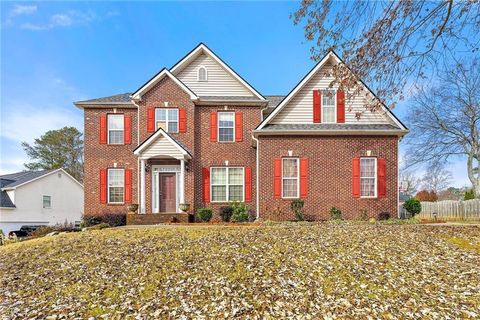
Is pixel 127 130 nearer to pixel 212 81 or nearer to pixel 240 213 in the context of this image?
pixel 212 81

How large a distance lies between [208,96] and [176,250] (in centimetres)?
1047

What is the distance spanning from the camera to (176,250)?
26.6 ft

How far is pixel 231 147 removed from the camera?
16.5 meters

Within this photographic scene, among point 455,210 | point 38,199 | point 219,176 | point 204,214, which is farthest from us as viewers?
point 38,199

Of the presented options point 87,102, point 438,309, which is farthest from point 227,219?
point 438,309

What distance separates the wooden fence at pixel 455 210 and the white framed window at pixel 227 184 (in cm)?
1124

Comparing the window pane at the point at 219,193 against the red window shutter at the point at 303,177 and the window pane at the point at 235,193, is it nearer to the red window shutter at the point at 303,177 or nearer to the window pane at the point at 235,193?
the window pane at the point at 235,193

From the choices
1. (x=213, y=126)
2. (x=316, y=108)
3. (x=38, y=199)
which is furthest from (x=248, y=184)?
(x=38, y=199)

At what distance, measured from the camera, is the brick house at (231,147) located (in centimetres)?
1466

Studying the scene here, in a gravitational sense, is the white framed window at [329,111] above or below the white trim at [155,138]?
above

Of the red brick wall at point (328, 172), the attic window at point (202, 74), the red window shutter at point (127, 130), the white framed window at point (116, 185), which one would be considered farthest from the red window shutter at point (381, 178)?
the white framed window at point (116, 185)

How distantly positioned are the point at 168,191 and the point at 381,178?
1007cm

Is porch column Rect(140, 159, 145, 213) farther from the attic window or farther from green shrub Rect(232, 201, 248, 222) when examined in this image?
the attic window

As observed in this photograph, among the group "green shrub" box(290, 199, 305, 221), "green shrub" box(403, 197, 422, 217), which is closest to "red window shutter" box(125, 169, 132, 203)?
"green shrub" box(290, 199, 305, 221)
